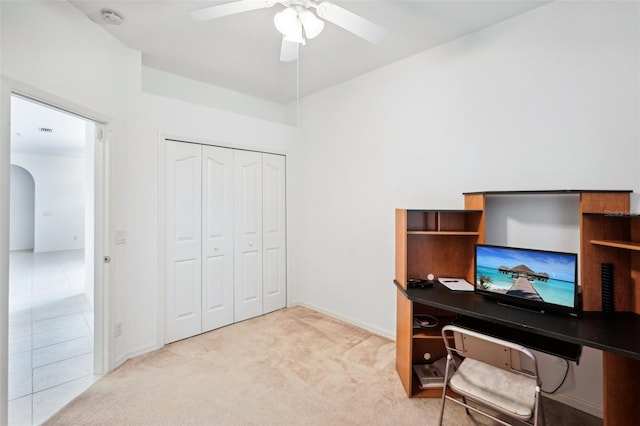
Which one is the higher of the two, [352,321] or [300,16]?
[300,16]

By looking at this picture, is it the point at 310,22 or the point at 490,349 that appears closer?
the point at 490,349

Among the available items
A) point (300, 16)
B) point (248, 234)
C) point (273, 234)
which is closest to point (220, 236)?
point (248, 234)

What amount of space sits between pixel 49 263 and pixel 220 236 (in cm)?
592

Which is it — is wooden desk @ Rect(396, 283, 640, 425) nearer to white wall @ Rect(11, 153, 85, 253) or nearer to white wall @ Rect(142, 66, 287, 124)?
white wall @ Rect(142, 66, 287, 124)

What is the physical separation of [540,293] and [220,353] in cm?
256

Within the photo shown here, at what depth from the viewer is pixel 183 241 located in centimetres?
296

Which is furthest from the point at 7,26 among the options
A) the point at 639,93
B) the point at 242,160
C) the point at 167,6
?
the point at 639,93

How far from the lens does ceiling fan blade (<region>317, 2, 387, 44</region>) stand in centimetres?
157

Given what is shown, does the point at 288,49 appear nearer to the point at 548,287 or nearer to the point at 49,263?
the point at 548,287

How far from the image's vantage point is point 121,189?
249 centimetres

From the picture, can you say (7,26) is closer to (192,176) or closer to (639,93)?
(192,176)

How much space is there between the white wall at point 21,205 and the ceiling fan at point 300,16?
9655mm

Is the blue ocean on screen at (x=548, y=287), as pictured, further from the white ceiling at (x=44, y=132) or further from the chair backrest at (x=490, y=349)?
the white ceiling at (x=44, y=132)

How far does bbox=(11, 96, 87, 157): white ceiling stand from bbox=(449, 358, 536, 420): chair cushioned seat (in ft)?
16.1
